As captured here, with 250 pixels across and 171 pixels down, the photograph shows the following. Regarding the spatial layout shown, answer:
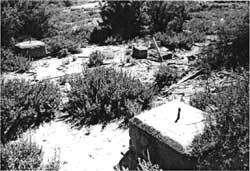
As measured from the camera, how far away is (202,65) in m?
6.88

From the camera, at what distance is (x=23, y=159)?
13.4ft

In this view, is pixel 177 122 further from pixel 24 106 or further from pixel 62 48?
pixel 62 48

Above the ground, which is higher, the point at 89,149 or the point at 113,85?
the point at 113,85

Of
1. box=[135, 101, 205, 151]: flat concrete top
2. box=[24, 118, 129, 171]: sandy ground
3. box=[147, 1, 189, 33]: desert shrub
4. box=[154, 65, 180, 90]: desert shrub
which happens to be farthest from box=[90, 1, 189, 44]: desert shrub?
box=[135, 101, 205, 151]: flat concrete top

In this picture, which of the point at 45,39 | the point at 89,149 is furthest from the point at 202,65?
the point at 45,39

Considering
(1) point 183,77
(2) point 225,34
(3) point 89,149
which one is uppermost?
(2) point 225,34

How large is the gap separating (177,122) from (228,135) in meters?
0.86

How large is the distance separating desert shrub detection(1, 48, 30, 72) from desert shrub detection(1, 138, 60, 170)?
4.13 m

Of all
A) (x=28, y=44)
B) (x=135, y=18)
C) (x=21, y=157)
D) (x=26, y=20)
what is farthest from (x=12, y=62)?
(x=21, y=157)

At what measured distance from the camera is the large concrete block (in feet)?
10.6

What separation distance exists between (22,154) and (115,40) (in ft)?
20.5

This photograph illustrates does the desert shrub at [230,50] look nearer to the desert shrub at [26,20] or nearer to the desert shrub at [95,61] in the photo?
the desert shrub at [95,61]

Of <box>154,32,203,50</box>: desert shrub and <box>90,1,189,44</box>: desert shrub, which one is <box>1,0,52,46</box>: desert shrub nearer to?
<box>90,1,189,44</box>: desert shrub

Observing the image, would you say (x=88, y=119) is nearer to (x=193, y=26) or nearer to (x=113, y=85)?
(x=113, y=85)
